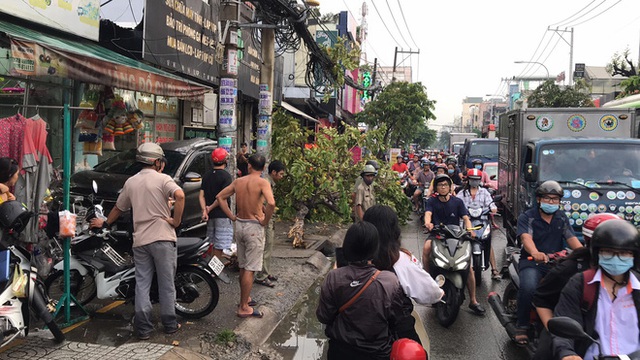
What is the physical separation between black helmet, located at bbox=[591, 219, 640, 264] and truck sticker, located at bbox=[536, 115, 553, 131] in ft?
26.6

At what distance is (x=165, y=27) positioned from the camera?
12164 millimetres

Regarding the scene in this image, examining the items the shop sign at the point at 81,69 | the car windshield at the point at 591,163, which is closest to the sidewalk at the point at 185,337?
the shop sign at the point at 81,69

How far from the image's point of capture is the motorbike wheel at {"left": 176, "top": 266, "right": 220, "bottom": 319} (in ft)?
19.9

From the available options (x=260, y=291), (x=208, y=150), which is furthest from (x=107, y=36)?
(x=260, y=291)

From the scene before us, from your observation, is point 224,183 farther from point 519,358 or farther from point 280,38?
point 280,38

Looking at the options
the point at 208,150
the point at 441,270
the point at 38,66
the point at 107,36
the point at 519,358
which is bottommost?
the point at 519,358

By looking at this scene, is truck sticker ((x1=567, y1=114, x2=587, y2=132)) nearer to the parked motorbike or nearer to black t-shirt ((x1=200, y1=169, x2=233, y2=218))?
black t-shirt ((x1=200, y1=169, x2=233, y2=218))

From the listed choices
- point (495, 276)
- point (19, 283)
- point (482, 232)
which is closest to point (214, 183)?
point (19, 283)

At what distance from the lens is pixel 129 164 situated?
9.89m

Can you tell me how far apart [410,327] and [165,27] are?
10.3 metres

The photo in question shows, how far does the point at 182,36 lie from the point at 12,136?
806cm

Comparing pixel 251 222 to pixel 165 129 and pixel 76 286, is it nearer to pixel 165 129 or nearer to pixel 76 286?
pixel 76 286

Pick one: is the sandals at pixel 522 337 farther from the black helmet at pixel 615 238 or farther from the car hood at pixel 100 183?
the car hood at pixel 100 183

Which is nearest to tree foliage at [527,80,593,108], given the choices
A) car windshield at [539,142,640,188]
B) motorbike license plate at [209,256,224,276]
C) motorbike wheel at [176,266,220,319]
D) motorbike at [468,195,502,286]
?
car windshield at [539,142,640,188]
